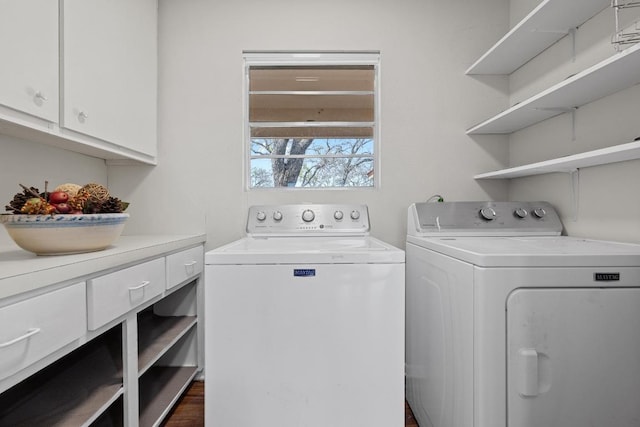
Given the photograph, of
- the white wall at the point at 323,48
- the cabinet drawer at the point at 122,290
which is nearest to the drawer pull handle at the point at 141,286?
the cabinet drawer at the point at 122,290

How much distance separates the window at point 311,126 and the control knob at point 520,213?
2.72ft

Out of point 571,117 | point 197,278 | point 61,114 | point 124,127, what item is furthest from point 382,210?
point 61,114

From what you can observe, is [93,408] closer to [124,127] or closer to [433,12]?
[124,127]

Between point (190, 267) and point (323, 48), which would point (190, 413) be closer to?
point (190, 267)

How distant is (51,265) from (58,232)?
7.7 inches

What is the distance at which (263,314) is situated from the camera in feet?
4.04

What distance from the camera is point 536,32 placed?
5.39 ft

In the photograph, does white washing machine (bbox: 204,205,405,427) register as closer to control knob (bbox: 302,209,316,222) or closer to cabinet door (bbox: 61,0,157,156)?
control knob (bbox: 302,209,316,222)

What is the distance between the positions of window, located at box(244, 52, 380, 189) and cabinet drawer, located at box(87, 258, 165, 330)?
0.95 metres

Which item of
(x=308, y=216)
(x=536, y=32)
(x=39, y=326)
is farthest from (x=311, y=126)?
(x=39, y=326)

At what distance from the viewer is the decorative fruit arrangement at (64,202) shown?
1.05 m

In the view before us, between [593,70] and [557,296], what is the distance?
2.66ft

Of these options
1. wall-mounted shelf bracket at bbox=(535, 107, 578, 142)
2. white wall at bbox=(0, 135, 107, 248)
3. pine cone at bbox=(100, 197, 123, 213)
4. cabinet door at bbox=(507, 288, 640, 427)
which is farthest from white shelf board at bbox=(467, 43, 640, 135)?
white wall at bbox=(0, 135, 107, 248)

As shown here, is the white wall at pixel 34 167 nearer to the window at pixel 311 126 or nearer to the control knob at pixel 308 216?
the window at pixel 311 126
